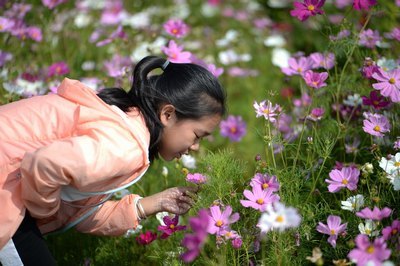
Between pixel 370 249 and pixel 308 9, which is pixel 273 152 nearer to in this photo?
pixel 308 9

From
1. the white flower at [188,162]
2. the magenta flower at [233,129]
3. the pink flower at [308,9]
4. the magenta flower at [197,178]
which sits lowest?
the magenta flower at [233,129]

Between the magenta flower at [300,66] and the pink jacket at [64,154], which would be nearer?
the pink jacket at [64,154]

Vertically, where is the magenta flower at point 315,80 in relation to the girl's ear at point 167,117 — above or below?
below

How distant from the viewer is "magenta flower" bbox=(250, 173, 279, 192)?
159 centimetres

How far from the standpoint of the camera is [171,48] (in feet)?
7.41

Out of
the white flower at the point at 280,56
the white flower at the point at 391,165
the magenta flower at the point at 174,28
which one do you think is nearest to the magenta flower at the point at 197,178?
the white flower at the point at 391,165

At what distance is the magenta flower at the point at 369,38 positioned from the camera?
2.18 meters

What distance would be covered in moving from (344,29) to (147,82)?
759 mm

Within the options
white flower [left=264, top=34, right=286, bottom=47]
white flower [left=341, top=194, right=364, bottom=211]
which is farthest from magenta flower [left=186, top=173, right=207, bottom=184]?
white flower [left=264, top=34, right=286, bottom=47]

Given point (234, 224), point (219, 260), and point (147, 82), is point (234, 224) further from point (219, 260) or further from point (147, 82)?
point (147, 82)

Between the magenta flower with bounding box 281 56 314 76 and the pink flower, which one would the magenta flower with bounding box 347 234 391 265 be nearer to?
the pink flower

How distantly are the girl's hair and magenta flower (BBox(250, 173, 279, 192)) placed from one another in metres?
0.24

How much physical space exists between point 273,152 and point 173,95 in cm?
53

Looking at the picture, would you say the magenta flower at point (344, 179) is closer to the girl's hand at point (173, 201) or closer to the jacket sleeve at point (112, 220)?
the girl's hand at point (173, 201)
